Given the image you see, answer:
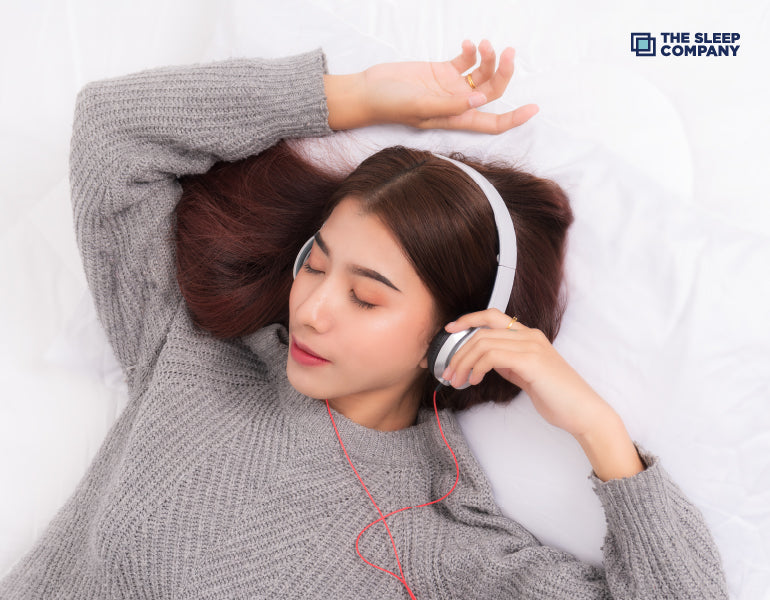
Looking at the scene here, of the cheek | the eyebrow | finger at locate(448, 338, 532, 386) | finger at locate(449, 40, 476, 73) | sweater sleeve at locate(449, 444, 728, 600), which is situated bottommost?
sweater sleeve at locate(449, 444, 728, 600)

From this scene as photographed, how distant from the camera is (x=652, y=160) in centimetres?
133

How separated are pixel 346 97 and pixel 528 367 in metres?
0.66

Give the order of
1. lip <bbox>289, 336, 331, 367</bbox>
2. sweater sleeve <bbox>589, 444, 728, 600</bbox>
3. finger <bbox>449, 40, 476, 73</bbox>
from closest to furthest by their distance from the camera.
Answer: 1. sweater sleeve <bbox>589, 444, 728, 600</bbox>
2. lip <bbox>289, 336, 331, 367</bbox>
3. finger <bbox>449, 40, 476, 73</bbox>

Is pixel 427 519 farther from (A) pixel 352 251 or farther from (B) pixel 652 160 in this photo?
(B) pixel 652 160

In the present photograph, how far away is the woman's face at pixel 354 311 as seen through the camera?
121 centimetres

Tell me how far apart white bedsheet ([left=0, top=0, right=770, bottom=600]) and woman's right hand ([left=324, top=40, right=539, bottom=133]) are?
0.04 metres

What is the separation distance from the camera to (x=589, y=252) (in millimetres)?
1362

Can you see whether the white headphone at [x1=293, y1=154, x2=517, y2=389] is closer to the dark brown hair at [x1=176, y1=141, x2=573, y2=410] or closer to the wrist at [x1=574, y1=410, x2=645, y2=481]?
the dark brown hair at [x1=176, y1=141, x2=573, y2=410]

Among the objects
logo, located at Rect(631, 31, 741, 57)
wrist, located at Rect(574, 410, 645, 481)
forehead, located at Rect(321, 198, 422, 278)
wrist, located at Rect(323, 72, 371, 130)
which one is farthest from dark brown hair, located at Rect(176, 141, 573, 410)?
logo, located at Rect(631, 31, 741, 57)

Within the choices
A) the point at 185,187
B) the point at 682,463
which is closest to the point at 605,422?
the point at 682,463

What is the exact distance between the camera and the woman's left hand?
1216 millimetres

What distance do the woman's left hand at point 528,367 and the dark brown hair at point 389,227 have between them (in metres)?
0.09

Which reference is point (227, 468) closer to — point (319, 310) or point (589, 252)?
point (319, 310)

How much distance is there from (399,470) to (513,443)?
24 cm
